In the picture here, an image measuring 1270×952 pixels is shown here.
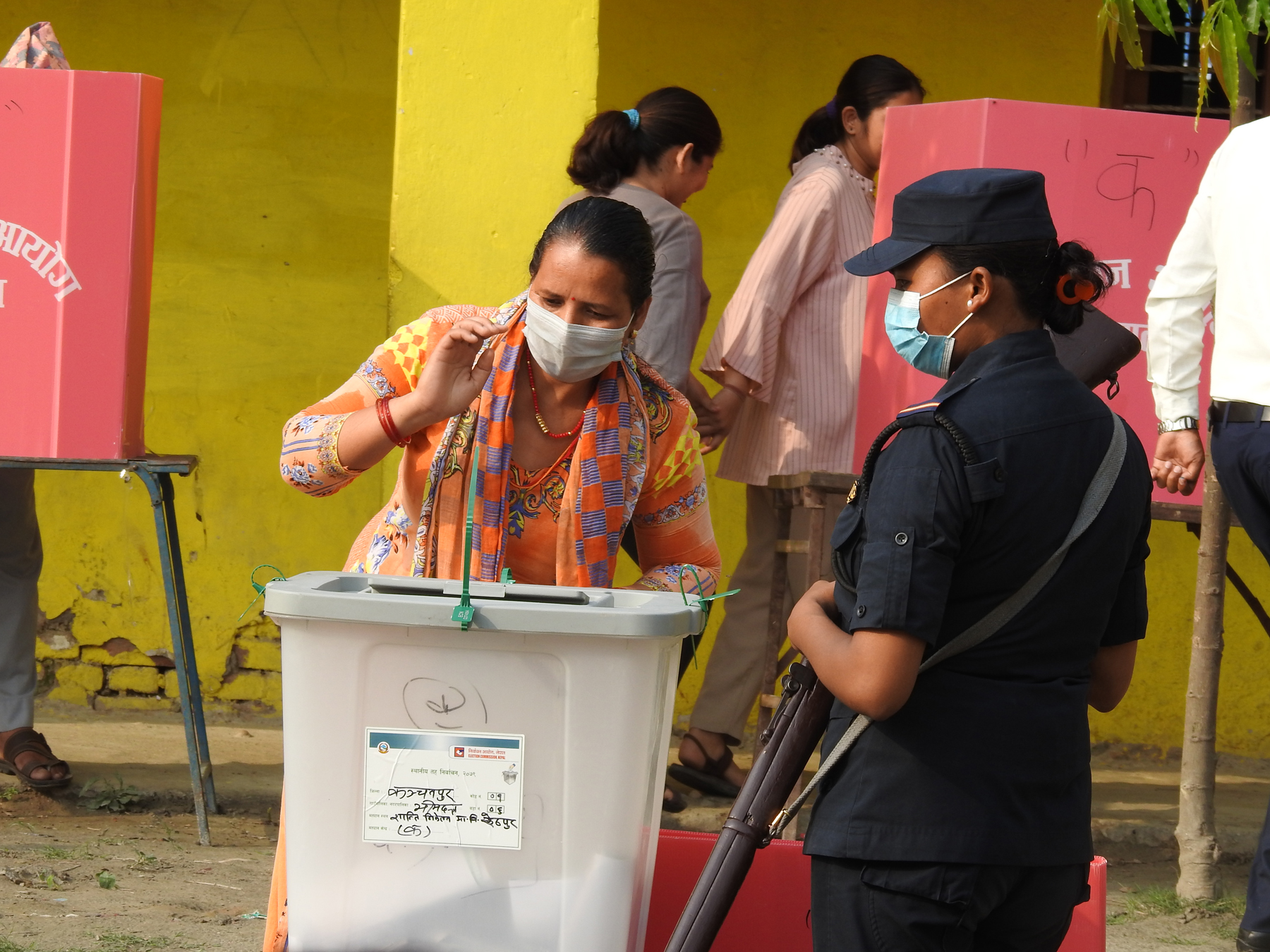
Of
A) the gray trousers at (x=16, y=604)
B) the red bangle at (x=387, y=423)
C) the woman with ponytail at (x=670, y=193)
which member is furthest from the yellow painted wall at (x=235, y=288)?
the red bangle at (x=387, y=423)

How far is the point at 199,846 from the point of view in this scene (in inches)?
150

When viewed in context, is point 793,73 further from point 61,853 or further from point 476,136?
point 61,853

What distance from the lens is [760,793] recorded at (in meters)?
1.88

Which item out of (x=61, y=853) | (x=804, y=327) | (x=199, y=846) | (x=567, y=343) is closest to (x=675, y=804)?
(x=199, y=846)

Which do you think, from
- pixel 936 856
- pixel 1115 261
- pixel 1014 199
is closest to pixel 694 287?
pixel 1115 261

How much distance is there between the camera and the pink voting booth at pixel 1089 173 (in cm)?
342

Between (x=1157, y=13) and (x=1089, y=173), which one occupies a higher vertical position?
(x=1157, y=13)

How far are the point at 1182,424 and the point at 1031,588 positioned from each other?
175cm

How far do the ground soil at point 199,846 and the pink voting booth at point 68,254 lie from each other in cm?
104

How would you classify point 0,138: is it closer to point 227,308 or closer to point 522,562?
point 227,308

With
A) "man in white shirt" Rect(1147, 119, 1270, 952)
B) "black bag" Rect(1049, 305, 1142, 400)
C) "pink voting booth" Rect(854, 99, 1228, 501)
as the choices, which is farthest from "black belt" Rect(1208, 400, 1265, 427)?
"black bag" Rect(1049, 305, 1142, 400)

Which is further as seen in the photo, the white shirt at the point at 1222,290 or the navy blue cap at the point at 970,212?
the white shirt at the point at 1222,290

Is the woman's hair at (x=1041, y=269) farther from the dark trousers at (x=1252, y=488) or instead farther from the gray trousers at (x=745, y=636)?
the gray trousers at (x=745, y=636)

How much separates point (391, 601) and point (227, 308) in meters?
3.56
